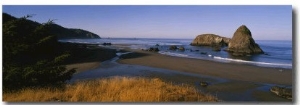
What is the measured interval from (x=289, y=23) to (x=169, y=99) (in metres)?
2.14

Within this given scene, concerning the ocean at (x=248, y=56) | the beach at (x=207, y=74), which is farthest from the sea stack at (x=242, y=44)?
the beach at (x=207, y=74)

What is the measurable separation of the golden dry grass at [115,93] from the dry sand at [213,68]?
2.40 feet

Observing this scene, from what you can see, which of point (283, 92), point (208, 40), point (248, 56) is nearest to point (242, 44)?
point (248, 56)

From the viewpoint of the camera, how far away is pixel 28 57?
516cm

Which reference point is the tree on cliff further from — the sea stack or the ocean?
the sea stack

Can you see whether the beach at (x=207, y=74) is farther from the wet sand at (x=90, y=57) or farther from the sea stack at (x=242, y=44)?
the sea stack at (x=242, y=44)

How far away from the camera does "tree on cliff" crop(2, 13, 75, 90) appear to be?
16.6ft

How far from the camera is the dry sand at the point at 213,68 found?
5758 mm

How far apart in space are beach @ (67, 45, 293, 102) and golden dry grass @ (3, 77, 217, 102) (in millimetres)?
275

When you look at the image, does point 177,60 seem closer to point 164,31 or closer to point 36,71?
point 164,31

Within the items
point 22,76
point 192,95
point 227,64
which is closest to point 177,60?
point 227,64

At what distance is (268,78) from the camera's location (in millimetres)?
5828

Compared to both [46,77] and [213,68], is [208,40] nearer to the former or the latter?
[213,68]

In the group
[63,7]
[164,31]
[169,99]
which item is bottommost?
[169,99]
